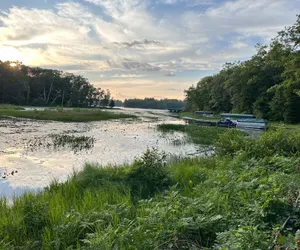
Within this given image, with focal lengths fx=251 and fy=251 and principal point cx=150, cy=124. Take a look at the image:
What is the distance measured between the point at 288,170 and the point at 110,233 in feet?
15.8

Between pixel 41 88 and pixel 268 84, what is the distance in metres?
80.2

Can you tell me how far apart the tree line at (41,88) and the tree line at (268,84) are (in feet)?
199

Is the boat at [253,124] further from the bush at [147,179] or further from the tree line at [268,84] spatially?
the bush at [147,179]

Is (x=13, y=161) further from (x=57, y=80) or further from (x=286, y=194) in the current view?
(x=57, y=80)

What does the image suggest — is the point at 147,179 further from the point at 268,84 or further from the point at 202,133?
the point at 268,84

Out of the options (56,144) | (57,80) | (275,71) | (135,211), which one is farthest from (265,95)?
(57,80)

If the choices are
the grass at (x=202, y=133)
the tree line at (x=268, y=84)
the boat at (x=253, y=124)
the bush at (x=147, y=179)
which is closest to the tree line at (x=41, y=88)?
the tree line at (x=268, y=84)

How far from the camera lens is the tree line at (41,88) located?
81.1m

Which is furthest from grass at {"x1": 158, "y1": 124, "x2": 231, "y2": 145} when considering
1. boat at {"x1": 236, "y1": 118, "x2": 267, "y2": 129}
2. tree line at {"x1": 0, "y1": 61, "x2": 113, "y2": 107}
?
tree line at {"x1": 0, "y1": 61, "x2": 113, "y2": 107}

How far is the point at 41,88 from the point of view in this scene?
3775 inches

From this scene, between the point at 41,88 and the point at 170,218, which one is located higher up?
the point at 41,88

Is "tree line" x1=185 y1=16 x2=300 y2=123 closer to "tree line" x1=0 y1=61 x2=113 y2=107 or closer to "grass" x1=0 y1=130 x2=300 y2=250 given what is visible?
"grass" x1=0 y1=130 x2=300 y2=250

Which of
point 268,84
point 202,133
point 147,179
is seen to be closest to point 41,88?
point 268,84

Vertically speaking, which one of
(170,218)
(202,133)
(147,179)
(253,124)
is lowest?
(202,133)
